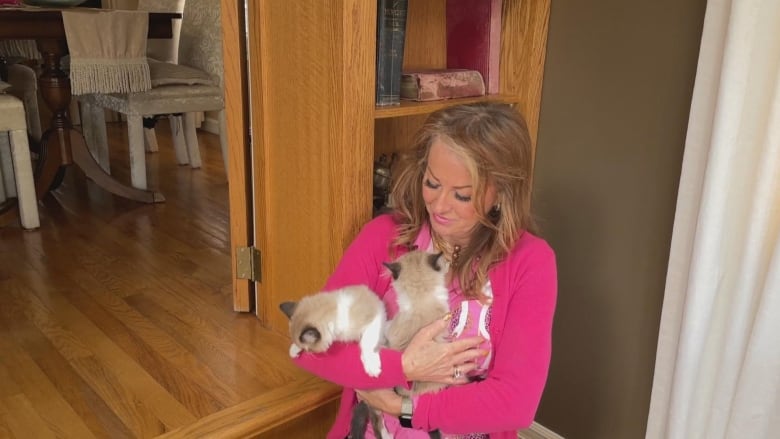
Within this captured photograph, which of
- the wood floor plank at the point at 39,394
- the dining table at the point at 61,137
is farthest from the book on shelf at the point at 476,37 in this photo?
the dining table at the point at 61,137

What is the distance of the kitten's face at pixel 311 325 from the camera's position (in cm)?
115

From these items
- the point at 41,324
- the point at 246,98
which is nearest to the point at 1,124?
the point at 41,324

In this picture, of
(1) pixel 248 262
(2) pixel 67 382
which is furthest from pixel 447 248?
(2) pixel 67 382

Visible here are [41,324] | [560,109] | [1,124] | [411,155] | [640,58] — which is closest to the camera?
[411,155]

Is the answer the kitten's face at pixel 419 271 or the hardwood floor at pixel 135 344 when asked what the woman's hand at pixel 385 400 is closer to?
the kitten's face at pixel 419 271

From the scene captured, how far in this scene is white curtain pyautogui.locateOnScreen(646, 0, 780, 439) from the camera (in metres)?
1.18

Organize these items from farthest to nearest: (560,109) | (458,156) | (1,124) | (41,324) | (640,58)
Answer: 1. (1,124)
2. (41,324)
3. (560,109)
4. (640,58)
5. (458,156)

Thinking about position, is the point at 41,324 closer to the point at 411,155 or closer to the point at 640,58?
the point at 411,155

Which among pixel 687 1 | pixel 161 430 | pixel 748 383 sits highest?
pixel 687 1

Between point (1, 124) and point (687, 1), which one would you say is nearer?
point (687, 1)

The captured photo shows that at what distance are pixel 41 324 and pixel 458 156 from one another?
1343 millimetres

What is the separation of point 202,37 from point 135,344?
203 cm

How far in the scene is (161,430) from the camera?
4.74 feet

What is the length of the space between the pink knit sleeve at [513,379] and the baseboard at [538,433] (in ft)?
2.31
